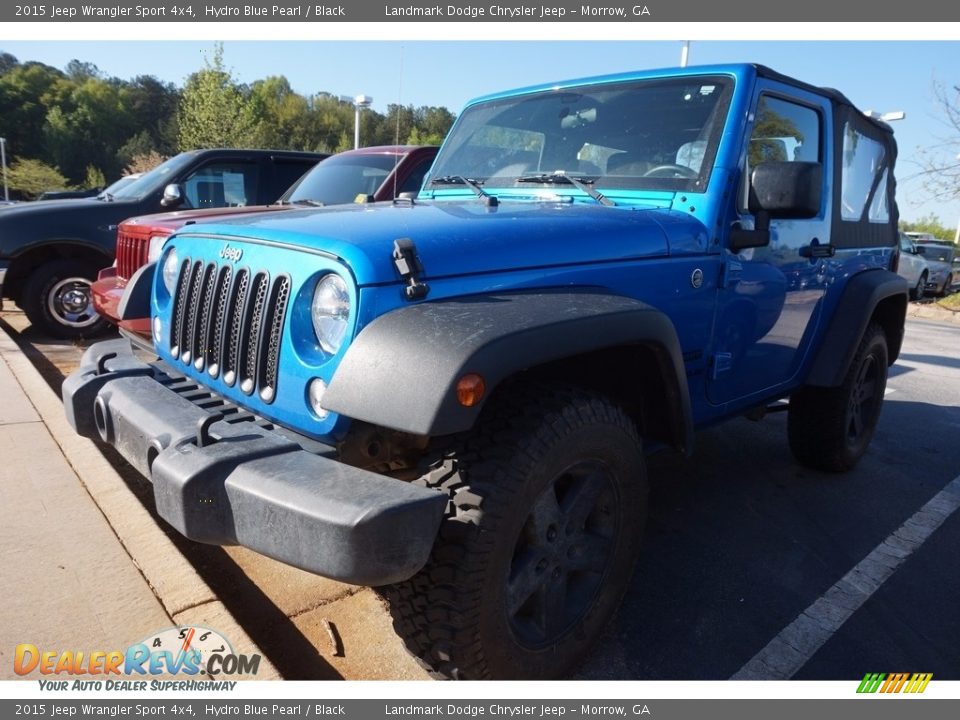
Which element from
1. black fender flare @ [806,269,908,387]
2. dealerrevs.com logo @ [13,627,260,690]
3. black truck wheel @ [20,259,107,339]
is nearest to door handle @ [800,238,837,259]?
black fender flare @ [806,269,908,387]

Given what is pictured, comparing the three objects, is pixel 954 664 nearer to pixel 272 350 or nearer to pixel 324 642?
pixel 324 642

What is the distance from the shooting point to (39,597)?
2.36 m

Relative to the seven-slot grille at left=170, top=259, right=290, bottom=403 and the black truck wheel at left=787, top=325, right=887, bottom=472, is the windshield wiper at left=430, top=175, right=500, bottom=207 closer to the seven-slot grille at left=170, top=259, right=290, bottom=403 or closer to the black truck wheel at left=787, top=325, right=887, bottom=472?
the seven-slot grille at left=170, top=259, right=290, bottom=403

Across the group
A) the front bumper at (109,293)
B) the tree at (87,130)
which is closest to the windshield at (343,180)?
the front bumper at (109,293)

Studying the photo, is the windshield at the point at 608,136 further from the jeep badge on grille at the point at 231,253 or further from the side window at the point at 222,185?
the side window at the point at 222,185

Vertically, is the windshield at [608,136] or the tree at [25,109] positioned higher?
the tree at [25,109]

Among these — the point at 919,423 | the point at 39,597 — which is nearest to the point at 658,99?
the point at 39,597

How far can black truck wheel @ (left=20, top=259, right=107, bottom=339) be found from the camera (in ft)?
21.2

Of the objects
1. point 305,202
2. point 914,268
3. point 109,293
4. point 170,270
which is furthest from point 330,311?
point 914,268

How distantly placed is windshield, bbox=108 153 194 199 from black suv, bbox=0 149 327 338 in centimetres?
1

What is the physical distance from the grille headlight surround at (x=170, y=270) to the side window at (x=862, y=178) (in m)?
3.36

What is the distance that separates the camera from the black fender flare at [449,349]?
1.59 m

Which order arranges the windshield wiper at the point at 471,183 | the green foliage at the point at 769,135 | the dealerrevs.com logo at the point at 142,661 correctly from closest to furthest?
the dealerrevs.com logo at the point at 142,661
the windshield wiper at the point at 471,183
the green foliage at the point at 769,135

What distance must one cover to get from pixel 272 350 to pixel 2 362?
15.1 ft
